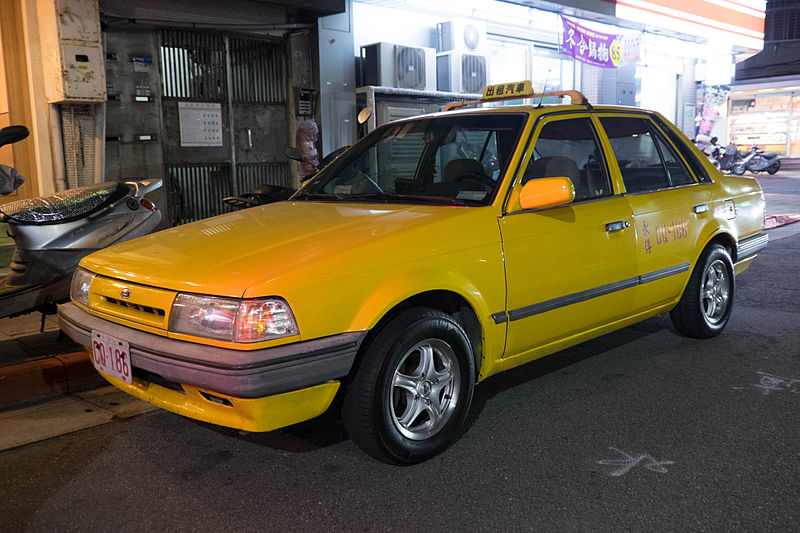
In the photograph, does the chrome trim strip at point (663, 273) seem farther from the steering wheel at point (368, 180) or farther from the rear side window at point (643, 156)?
the steering wheel at point (368, 180)

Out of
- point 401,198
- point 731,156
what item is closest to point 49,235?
point 401,198

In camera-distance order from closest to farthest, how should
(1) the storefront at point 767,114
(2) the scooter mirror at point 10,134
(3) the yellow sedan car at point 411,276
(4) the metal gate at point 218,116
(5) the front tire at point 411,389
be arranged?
(3) the yellow sedan car at point 411,276, (5) the front tire at point 411,389, (2) the scooter mirror at point 10,134, (4) the metal gate at point 218,116, (1) the storefront at point 767,114

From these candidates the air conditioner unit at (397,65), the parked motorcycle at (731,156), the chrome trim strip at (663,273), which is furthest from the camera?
the parked motorcycle at (731,156)

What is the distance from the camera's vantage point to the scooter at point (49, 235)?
4.07 metres

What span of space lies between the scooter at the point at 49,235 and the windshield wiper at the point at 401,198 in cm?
170

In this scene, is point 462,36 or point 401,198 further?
point 462,36

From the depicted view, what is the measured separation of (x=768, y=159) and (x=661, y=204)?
76.5 feet

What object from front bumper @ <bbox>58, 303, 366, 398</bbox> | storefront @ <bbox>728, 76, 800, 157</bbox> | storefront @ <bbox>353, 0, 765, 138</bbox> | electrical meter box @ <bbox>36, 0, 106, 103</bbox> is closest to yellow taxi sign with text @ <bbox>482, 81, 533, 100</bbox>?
front bumper @ <bbox>58, 303, 366, 398</bbox>

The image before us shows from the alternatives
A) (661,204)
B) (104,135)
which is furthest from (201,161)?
(661,204)

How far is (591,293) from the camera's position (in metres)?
3.63

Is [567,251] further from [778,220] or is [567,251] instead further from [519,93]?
[778,220]

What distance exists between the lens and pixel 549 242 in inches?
134

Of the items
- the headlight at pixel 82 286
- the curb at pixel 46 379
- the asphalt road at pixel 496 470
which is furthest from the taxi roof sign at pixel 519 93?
the curb at pixel 46 379

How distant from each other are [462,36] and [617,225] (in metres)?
7.33
